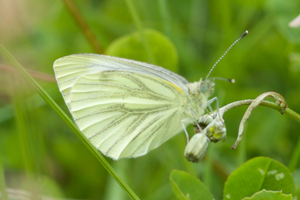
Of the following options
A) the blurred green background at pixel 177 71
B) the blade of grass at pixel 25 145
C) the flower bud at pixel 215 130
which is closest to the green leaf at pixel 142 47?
the blurred green background at pixel 177 71

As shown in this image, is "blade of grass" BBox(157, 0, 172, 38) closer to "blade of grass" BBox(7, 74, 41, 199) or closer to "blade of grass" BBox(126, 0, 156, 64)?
"blade of grass" BBox(126, 0, 156, 64)

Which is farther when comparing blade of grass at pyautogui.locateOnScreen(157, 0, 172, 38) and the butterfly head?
blade of grass at pyautogui.locateOnScreen(157, 0, 172, 38)

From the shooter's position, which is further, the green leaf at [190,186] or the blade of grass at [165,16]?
the blade of grass at [165,16]

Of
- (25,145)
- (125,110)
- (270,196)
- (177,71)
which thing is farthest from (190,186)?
(177,71)

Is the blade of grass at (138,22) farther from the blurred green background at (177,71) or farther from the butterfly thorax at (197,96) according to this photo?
the butterfly thorax at (197,96)

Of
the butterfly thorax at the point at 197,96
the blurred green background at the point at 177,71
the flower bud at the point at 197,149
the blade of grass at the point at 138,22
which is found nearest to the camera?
the flower bud at the point at 197,149

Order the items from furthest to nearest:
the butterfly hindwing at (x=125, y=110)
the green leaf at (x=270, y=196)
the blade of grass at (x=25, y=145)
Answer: the butterfly hindwing at (x=125, y=110) → the blade of grass at (x=25, y=145) → the green leaf at (x=270, y=196)

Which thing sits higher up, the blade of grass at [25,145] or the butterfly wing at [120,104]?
the blade of grass at [25,145]

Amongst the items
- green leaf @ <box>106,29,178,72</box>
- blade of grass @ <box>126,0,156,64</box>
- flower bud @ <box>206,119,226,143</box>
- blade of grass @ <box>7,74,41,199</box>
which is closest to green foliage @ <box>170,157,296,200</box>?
flower bud @ <box>206,119,226,143</box>
